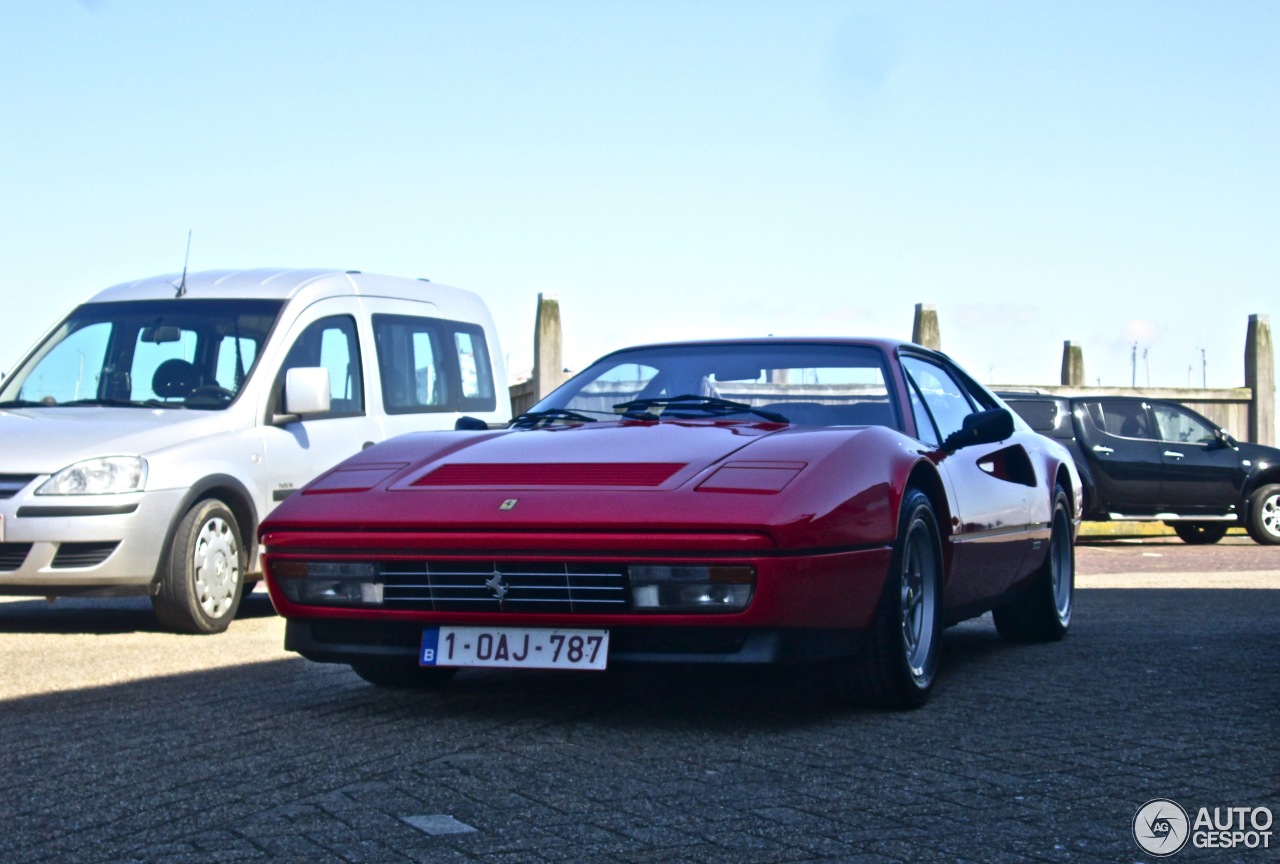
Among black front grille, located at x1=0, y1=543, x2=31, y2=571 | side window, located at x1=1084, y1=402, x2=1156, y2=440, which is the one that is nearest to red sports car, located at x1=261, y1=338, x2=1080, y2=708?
black front grille, located at x1=0, y1=543, x2=31, y2=571

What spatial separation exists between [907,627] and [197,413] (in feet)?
14.8

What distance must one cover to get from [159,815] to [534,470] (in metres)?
1.75

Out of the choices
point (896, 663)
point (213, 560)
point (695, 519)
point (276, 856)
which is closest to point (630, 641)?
point (695, 519)

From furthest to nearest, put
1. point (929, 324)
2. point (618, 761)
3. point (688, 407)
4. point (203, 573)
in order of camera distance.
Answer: point (929, 324)
point (203, 573)
point (688, 407)
point (618, 761)

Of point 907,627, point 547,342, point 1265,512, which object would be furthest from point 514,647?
point 1265,512

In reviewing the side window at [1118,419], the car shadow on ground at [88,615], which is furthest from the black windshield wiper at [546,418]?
the side window at [1118,419]

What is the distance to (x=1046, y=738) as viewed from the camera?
500cm

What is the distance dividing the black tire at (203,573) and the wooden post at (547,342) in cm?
652

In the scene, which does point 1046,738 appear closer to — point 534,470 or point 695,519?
point 695,519

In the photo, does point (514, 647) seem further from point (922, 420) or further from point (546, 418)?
point (922, 420)

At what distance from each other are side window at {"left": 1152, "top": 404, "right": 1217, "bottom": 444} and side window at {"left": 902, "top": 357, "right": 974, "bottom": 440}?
1110 centimetres

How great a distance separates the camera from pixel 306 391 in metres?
8.68

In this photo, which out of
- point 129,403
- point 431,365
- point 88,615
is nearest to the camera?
point 129,403

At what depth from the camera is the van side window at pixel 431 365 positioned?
9.98 meters
